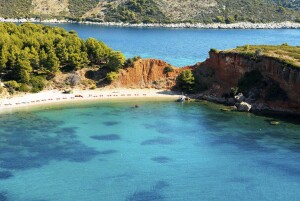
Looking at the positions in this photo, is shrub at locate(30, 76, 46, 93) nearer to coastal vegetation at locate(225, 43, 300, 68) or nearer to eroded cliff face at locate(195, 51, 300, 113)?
eroded cliff face at locate(195, 51, 300, 113)

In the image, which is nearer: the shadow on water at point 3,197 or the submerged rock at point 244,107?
the shadow on water at point 3,197

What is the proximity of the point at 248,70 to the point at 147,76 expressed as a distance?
23500 millimetres

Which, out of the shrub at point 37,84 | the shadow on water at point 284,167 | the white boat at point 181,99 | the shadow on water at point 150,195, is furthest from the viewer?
the white boat at point 181,99

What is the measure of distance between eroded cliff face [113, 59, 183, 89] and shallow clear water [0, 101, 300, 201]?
498 inches

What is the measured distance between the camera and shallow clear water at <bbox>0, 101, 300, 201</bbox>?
53562mm

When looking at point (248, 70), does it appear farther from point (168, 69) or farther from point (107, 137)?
point (107, 137)

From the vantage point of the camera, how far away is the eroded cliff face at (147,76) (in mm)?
101250

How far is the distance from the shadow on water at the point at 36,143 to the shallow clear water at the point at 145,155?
15 centimetres

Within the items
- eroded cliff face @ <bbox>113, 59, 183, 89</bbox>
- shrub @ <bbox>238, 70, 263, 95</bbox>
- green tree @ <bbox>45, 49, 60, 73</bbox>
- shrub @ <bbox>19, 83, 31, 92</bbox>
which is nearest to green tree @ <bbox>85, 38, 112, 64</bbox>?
eroded cliff face @ <bbox>113, 59, 183, 89</bbox>

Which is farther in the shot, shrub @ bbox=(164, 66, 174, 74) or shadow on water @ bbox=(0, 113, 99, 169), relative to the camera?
shrub @ bbox=(164, 66, 174, 74)

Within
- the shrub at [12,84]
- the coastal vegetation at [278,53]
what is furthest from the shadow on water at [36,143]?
the coastal vegetation at [278,53]

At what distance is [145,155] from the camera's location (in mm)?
64688

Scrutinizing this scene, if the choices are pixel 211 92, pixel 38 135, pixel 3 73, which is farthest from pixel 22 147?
pixel 211 92

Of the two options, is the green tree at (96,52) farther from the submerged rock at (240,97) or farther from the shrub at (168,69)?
the submerged rock at (240,97)
